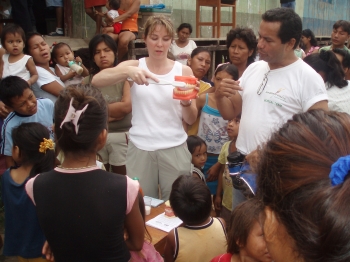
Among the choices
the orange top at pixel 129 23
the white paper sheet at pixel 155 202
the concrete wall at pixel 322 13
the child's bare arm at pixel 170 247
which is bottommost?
the child's bare arm at pixel 170 247

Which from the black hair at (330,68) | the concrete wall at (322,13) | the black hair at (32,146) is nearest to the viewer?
the black hair at (32,146)

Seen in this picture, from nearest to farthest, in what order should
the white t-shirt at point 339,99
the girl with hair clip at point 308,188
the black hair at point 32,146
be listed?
the girl with hair clip at point 308,188
the black hair at point 32,146
the white t-shirt at point 339,99

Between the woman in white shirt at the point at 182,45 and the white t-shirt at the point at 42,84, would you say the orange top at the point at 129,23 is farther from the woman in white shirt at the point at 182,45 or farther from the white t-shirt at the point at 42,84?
the white t-shirt at the point at 42,84

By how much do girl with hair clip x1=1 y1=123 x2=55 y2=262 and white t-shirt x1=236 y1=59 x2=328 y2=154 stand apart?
120cm

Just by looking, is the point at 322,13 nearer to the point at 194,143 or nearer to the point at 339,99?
the point at 339,99

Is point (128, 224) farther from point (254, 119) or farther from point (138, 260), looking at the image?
point (254, 119)

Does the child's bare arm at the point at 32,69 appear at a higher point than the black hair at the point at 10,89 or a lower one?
higher

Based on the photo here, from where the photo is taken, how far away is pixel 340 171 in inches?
28.1

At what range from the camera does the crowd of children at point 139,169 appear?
0.87m

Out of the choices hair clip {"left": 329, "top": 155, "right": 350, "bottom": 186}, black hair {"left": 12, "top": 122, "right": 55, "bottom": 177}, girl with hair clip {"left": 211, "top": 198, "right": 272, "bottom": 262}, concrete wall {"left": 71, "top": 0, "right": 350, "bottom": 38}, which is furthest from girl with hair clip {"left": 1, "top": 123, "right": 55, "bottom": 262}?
concrete wall {"left": 71, "top": 0, "right": 350, "bottom": 38}

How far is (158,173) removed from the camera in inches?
101

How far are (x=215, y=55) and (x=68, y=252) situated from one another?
24.3ft

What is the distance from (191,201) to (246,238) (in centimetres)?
55

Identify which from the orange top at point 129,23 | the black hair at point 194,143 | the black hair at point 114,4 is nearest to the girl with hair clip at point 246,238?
the black hair at point 194,143
